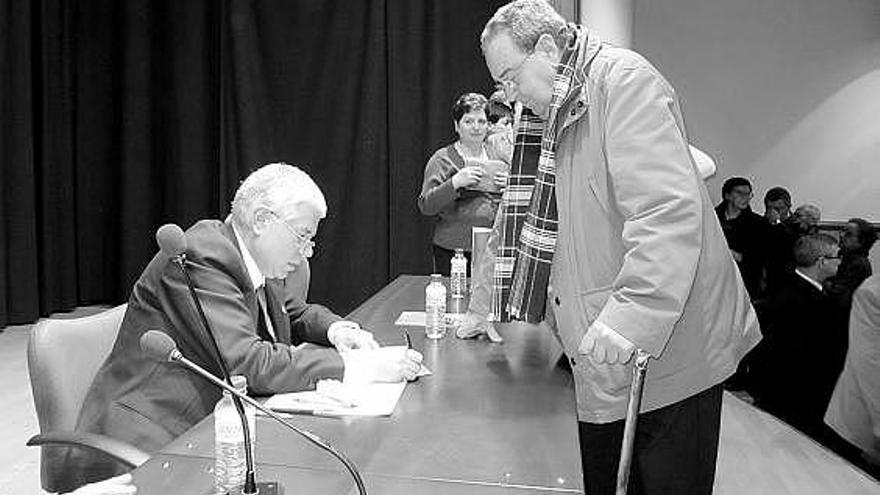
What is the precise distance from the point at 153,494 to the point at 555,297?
83 centimetres

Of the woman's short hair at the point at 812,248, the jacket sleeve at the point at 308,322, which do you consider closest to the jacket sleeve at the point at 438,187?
the jacket sleeve at the point at 308,322

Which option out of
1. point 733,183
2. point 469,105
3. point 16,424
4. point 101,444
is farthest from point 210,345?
point 733,183

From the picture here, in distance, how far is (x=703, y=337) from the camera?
1713mm

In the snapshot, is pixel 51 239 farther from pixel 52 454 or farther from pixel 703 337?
pixel 703 337

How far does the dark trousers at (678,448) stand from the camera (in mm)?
1735

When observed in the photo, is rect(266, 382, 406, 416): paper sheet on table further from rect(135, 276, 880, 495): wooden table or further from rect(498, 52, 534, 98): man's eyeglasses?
rect(498, 52, 534, 98): man's eyeglasses

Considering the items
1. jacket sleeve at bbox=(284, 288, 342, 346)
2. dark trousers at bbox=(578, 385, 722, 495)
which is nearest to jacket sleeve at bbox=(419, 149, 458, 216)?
jacket sleeve at bbox=(284, 288, 342, 346)

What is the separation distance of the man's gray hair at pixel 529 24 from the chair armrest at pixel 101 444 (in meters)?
1.06

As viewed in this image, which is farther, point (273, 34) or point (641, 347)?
point (273, 34)

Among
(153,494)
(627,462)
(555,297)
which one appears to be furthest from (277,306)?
(627,462)

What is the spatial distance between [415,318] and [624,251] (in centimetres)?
116

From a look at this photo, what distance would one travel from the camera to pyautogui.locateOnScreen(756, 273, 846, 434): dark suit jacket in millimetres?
3988

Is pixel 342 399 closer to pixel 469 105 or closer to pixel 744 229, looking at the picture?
pixel 469 105

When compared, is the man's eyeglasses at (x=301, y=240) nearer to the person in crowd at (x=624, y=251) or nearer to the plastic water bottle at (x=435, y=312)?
the plastic water bottle at (x=435, y=312)
